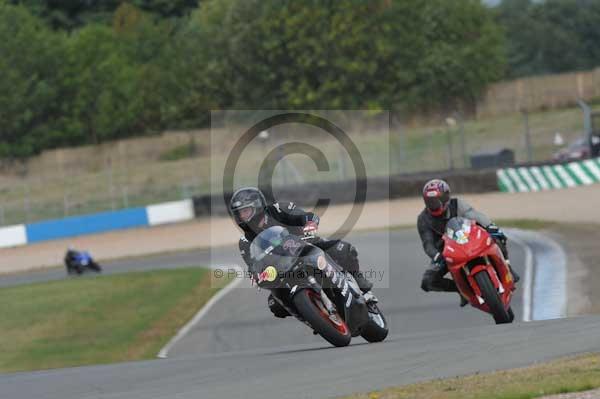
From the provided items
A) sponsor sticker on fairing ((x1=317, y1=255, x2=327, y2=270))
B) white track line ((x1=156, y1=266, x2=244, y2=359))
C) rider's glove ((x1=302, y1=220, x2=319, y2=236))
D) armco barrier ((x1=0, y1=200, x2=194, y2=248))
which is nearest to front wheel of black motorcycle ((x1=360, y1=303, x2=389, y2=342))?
rider's glove ((x1=302, y1=220, x2=319, y2=236))

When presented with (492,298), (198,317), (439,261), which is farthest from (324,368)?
(198,317)

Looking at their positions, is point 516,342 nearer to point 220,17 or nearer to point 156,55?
point 220,17

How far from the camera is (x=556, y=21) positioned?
94.6 m

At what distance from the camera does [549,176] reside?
31406 mm

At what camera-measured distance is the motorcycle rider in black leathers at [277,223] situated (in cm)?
975

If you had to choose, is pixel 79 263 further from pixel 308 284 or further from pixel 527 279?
pixel 308 284

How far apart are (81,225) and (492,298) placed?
1180 inches

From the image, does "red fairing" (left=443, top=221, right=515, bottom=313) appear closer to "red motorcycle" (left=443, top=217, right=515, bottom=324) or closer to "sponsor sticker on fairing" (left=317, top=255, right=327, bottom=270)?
"red motorcycle" (left=443, top=217, right=515, bottom=324)

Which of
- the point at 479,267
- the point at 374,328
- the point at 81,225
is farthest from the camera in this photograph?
the point at 81,225

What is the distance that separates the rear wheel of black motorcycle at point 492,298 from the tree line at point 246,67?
1825 inches

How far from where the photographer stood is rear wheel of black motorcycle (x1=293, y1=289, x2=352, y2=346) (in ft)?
29.6

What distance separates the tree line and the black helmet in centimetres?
4765

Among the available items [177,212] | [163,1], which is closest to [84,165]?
[177,212]

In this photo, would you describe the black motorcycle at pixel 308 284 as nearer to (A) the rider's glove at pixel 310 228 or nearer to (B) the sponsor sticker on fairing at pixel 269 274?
(B) the sponsor sticker on fairing at pixel 269 274
